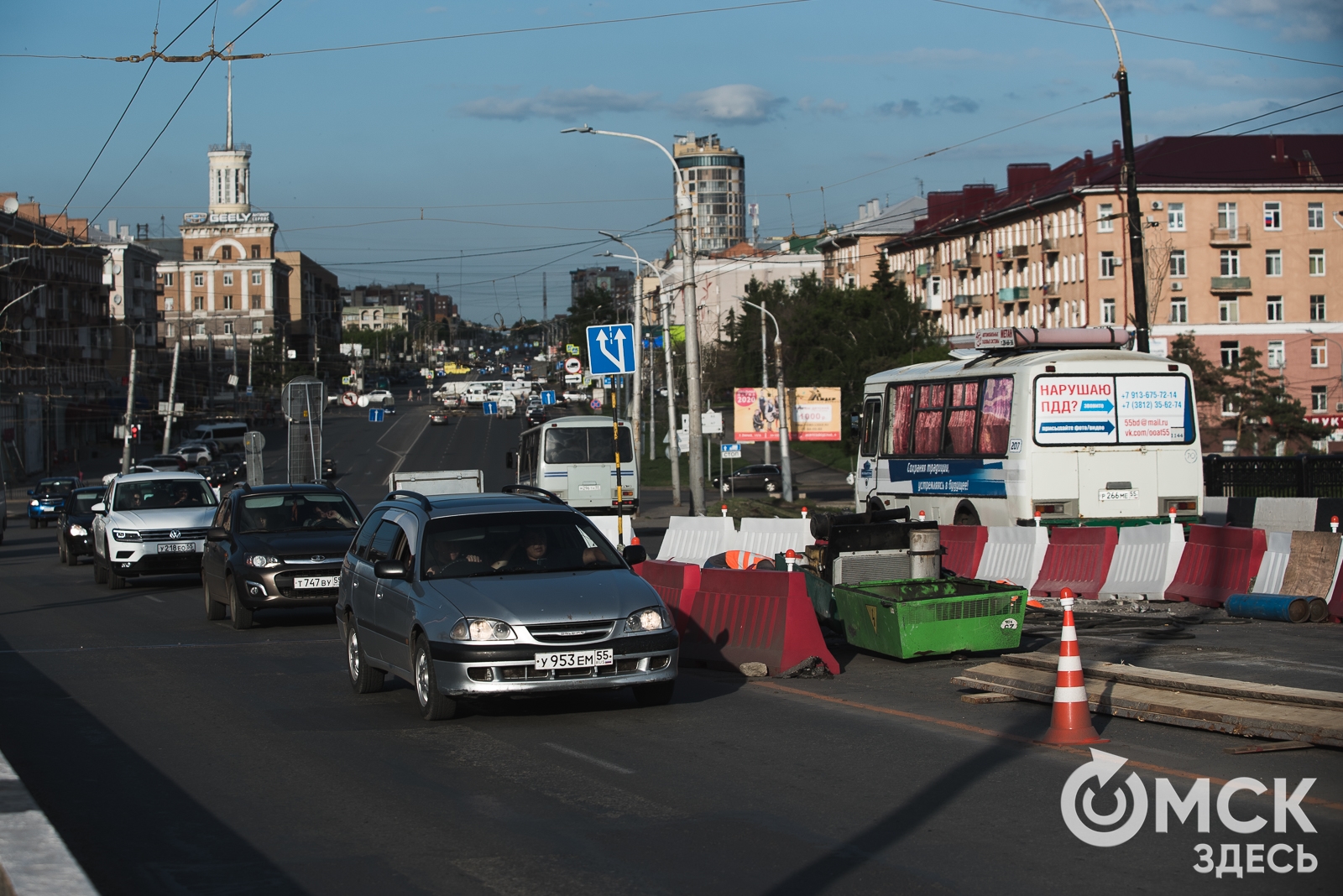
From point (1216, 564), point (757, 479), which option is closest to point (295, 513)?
point (1216, 564)

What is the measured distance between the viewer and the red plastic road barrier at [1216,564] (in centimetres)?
1529

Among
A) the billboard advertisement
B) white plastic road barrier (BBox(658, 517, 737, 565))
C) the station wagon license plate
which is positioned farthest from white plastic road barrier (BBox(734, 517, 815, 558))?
the billboard advertisement

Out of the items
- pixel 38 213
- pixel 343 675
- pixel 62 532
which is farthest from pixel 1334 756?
pixel 38 213

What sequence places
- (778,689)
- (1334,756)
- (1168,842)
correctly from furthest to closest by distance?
(778,689) < (1334,756) < (1168,842)

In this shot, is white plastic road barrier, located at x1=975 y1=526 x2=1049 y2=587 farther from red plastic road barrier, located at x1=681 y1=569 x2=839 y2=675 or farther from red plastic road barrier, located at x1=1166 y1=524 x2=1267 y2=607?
red plastic road barrier, located at x1=681 y1=569 x2=839 y2=675

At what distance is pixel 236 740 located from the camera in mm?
Answer: 9273

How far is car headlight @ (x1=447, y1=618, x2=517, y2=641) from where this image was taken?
9.32 meters

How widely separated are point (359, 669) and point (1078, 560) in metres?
9.25

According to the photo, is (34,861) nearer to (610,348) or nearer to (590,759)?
(590,759)

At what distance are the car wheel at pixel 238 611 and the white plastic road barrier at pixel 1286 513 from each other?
15559 millimetres

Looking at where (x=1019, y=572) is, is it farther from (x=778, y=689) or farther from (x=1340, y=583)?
(x=778, y=689)

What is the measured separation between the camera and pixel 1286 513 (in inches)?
903

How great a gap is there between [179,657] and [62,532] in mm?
19351

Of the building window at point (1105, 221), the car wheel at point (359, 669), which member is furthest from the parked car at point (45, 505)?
the building window at point (1105, 221)
